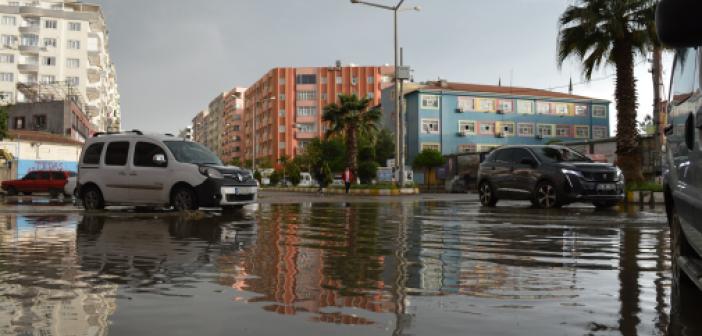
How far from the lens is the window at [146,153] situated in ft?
41.4

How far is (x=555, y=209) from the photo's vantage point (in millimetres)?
14117

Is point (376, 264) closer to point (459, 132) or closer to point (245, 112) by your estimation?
point (459, 132)

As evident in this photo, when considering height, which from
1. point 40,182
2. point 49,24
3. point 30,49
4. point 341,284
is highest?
point 49,24

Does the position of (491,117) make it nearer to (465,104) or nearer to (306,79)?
(465,104)

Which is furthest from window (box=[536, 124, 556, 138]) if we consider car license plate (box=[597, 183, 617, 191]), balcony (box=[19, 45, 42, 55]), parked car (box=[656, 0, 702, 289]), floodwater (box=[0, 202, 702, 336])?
parked car (box=[656, 0, 702, 289])

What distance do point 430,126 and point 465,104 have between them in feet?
17.9

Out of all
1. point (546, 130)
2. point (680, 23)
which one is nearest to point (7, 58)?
point (546, 130)

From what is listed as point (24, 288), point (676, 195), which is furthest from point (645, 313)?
point (24, 288)

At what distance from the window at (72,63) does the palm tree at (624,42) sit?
77012mm

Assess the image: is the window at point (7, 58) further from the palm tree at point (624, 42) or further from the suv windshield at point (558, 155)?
the suv windshield at point (558, 155)

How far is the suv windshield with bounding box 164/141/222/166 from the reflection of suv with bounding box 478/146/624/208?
706 cm

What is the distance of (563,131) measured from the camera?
7738 cm

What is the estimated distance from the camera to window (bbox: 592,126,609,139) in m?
79.2

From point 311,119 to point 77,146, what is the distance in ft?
207
